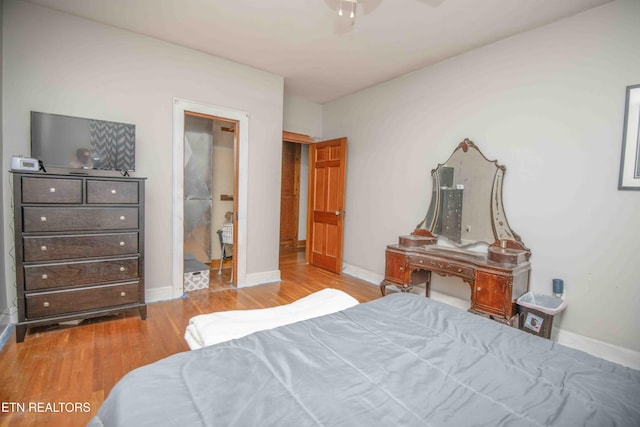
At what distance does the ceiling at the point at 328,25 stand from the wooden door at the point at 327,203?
4.74 ft

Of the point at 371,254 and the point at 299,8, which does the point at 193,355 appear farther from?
the point at 371,254

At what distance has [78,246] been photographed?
253cm

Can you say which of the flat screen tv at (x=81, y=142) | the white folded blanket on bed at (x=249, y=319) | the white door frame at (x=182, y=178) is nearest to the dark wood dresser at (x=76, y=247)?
the flat screen tv at (x=81, y=142)

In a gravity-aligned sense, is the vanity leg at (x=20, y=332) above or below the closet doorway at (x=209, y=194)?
below

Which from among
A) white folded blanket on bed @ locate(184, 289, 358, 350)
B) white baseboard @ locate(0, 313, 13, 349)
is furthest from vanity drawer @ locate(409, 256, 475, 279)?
white baseboard @ locate(0, 313, 13, 349)

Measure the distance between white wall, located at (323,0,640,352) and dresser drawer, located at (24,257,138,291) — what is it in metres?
3.23

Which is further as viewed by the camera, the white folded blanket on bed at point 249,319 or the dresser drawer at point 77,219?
the dresser drawer at point 77,219

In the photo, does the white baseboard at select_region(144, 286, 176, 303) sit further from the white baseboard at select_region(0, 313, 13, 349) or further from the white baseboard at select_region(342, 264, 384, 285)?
the white baseboard at select_region(342, 264, 384, 285)

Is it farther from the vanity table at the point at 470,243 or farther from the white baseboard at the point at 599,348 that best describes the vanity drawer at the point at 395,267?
the white baseboard at the point at 599,348

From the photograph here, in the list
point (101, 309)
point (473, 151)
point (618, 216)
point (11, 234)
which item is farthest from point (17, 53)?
point (618, 216)

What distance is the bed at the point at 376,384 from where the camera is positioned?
0.87 m

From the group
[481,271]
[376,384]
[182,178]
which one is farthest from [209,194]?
[376,384]

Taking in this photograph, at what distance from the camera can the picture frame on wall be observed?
2254mm

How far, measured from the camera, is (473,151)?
10.5ft
